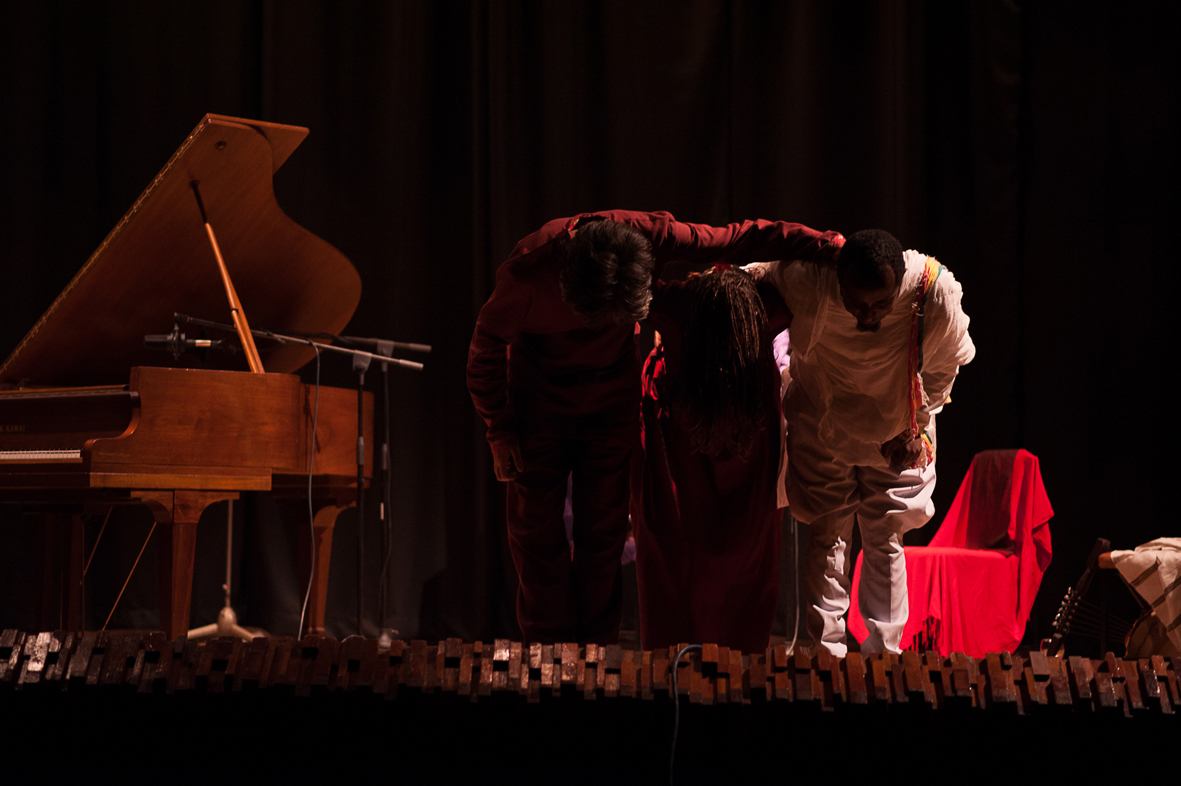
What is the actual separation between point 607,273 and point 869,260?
20.6 inches

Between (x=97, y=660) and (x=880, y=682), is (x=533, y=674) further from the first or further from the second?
(x=97, y=660)

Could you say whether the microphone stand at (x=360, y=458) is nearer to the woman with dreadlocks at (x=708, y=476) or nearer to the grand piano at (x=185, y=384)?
the grand piano at (x=185, y=384)

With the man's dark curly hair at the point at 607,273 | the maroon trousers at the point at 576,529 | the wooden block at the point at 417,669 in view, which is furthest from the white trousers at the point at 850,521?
the wooden block at the point at 417,669

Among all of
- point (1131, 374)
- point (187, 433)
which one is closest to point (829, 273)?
point (187, 433)

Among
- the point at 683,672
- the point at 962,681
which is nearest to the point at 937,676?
the point at 962,681

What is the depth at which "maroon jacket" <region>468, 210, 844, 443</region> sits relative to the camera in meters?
1.87

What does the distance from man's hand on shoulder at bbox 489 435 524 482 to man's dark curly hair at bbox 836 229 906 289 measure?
830 millimetres

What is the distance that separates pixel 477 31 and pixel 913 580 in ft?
9.82

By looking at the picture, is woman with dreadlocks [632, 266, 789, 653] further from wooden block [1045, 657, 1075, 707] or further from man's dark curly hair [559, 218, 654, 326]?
wooden block [1045, 657, 1075, 707]

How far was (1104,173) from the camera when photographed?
12.0 feet

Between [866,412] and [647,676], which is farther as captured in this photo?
[866,412]

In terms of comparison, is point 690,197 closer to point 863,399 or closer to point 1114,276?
point 1114,276

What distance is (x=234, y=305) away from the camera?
290 cm

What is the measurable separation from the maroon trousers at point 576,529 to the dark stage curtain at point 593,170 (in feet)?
5.92
